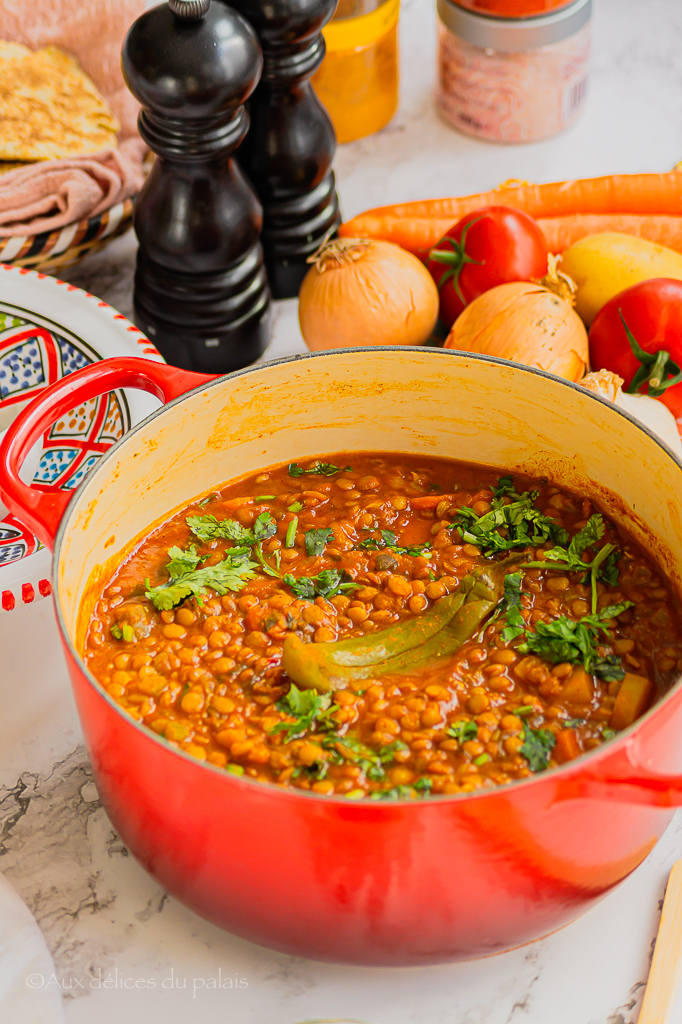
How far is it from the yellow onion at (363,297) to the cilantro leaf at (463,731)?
695mm

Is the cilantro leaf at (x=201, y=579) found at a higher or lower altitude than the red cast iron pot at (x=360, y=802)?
lower

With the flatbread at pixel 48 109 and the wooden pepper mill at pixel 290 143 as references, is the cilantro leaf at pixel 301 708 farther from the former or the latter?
the flatbread at pixel 48 109

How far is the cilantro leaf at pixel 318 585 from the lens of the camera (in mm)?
1023

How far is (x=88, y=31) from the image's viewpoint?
1749 mm

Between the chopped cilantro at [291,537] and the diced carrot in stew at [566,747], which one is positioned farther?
the chopped cilantro at [291,537]

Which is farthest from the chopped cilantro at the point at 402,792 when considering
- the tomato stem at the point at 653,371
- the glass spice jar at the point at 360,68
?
the glass spice jar at the point at 360,68

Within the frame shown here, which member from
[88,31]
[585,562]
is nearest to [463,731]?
[585,562]

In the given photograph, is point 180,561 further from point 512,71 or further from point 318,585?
point 512,71

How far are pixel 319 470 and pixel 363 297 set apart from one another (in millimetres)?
337

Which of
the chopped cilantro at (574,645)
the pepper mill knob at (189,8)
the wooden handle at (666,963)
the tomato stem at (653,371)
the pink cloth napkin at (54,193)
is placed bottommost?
the wooden handle at (666,963)

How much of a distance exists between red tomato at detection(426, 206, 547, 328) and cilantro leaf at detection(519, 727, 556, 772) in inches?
31.1

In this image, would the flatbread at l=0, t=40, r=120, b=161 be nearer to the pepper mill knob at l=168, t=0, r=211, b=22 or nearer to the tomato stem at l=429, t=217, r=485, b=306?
the pepper mill knob at l=168, t=0, r=211, b=22

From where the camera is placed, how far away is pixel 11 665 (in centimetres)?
116

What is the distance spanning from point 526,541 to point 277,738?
367 mm
